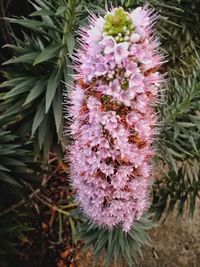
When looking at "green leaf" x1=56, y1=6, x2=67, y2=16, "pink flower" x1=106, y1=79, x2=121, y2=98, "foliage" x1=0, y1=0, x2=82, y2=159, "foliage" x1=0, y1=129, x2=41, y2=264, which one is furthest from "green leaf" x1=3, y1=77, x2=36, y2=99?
"pink flower" x1=106, y1=79, x2=121, y2=98

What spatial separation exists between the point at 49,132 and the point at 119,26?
1.26m

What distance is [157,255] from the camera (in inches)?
162

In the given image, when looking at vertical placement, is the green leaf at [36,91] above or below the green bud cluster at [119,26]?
below

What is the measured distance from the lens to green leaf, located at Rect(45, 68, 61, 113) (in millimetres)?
2613

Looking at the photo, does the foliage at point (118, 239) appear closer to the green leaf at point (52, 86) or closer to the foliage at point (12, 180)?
the foliage at point (12, 180)

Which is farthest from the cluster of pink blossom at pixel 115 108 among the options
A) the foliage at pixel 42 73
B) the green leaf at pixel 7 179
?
the green leaf at pixel 7 179

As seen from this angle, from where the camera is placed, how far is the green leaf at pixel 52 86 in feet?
8.57

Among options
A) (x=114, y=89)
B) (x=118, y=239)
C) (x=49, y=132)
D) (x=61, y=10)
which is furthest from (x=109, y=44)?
(x=118, y=239)

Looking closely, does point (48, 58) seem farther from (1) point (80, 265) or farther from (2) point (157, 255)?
(2) point (157, 255)

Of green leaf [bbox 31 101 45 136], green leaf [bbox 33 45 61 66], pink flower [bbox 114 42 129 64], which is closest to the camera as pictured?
pink flower [bbox 114 42 129 64]

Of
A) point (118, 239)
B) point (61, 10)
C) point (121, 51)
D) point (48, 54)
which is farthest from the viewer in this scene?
point (118, 239)

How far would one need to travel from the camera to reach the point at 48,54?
2639 millimetres

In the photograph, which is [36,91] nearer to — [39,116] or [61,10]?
[39,116]

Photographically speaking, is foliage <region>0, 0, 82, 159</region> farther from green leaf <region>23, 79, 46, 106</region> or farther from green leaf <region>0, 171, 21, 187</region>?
green leaf <region>0, 171, 21, 187</region>
